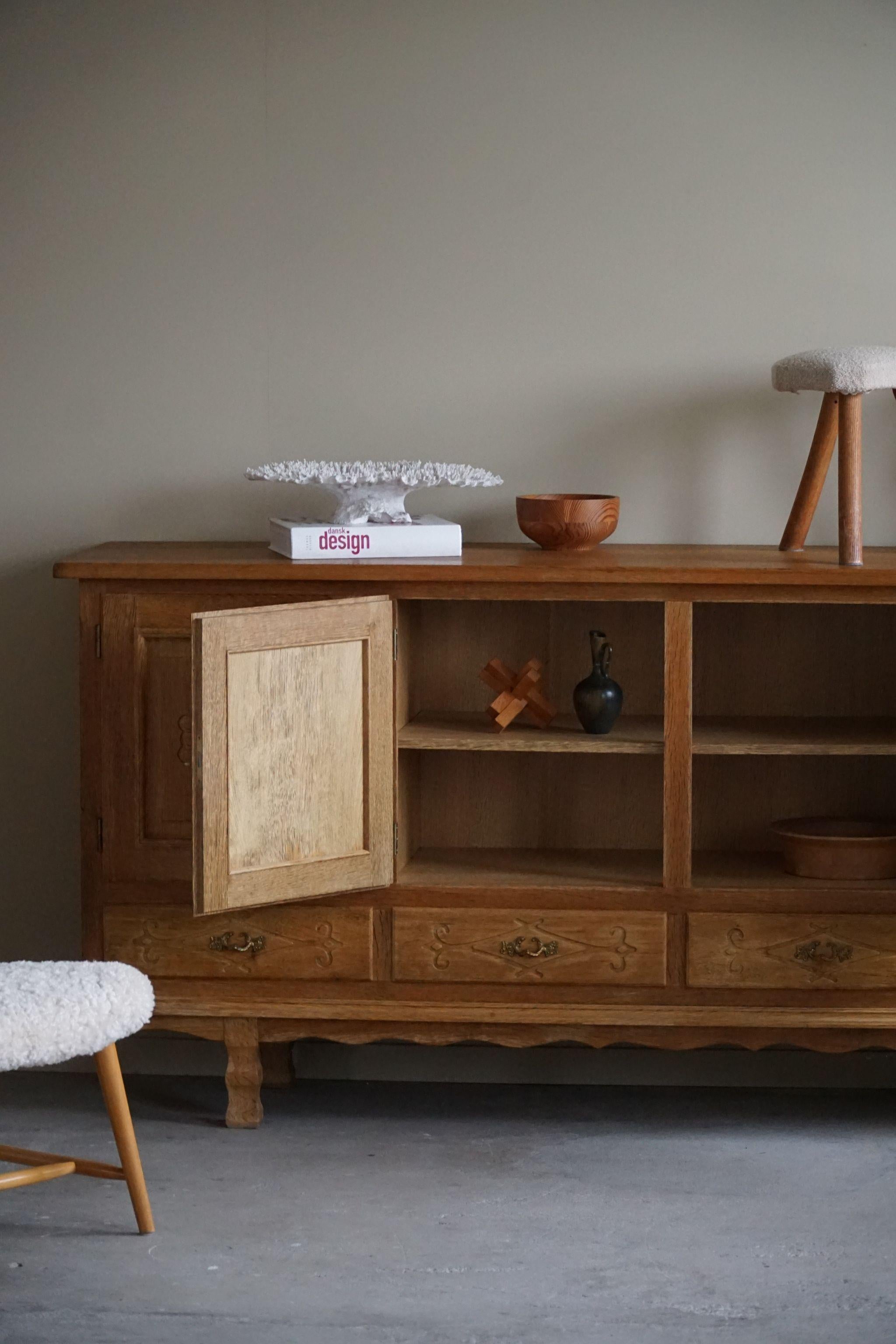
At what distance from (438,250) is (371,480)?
648mm

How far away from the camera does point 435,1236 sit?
257cm

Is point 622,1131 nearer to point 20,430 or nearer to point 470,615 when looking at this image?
point 470,615

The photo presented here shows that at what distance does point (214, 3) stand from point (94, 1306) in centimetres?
268

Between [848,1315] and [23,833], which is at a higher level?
[23,833]

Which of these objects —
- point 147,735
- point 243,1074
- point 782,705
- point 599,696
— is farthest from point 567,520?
point 243,1074

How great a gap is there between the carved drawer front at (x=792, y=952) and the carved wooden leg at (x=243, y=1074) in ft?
2.97

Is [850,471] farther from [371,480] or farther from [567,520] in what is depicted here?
[371,480]

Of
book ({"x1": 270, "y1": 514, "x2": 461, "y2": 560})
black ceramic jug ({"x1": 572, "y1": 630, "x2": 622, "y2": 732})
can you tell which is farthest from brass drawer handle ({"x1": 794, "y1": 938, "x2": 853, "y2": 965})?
book ({"x1": 270, "y1": 514, "x2": 461, "y2": 560})

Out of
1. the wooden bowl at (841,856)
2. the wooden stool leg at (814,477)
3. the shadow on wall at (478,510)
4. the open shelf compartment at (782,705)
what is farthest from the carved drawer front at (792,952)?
the shadow on wall at (478,510)

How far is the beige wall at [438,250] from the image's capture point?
323 centimetres

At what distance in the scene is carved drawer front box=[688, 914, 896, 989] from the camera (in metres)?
2.89

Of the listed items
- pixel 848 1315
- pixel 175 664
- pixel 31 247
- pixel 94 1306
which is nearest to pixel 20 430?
pixel 31 247

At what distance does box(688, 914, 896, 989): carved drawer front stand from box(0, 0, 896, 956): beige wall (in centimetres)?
90

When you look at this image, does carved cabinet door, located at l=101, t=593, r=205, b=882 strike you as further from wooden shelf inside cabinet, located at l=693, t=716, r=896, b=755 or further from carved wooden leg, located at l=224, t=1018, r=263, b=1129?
wooden shelf inside cabinet, located at l=693, t=716, r=896, b=755
